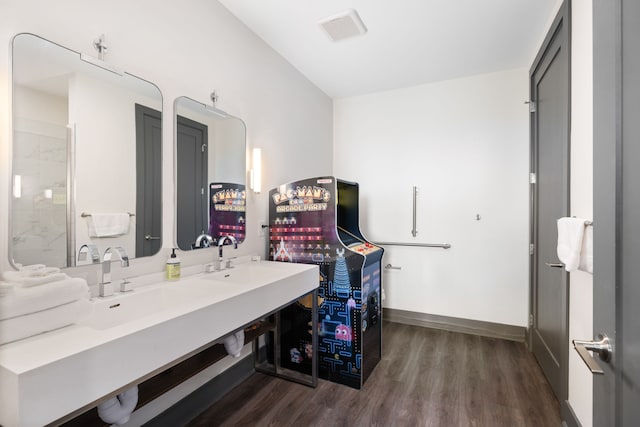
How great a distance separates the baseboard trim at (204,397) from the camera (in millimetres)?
1760

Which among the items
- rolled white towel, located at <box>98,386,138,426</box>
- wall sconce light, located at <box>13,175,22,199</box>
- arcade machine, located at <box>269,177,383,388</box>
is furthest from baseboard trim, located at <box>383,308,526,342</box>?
wall sconce light, located at <box>13,175,22,199</box>

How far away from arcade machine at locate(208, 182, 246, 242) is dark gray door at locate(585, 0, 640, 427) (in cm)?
196

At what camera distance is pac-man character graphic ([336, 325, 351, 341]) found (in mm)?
2281

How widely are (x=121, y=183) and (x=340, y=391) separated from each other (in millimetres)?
1931

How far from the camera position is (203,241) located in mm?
2033

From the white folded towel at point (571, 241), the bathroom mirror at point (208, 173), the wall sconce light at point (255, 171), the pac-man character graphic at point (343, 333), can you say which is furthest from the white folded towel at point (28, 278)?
the white folded towel at point (571, 241)

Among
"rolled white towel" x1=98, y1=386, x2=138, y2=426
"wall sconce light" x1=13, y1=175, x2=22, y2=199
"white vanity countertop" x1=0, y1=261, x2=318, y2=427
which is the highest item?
"wall sconce light" x1=13, y1=175, x2=22, y2=199

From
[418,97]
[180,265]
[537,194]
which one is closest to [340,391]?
[180,265]

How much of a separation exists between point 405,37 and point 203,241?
2243 millimetres

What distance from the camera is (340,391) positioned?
2.20 meters

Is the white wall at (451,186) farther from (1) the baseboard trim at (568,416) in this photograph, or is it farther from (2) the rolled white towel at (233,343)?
(2) the rolled white towel at (233,343)

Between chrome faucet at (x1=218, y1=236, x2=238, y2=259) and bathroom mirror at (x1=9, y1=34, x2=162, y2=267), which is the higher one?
bathroom mirror at (x1=9, y1=34, x2=162, y2=267)

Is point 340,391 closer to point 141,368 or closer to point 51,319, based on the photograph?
point 141,368

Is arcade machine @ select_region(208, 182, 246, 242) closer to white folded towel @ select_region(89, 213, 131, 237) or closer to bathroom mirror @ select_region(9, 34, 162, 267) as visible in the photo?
bathroom mirror @ select_region(9, 34, 162, 267)
